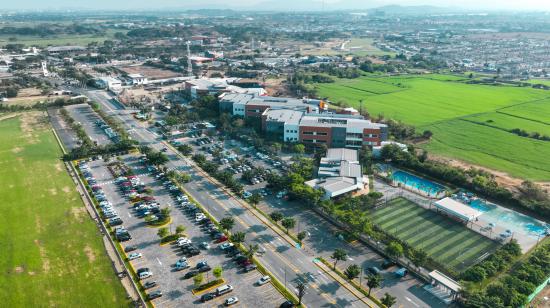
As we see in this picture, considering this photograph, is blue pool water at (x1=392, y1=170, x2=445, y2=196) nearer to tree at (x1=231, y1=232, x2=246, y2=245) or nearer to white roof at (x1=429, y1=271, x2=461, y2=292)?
white roof at (x1=429, y1=271, x2=461, y2=292)

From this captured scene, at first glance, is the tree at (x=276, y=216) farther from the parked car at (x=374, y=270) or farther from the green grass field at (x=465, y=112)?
the green grass field at (x=465, y=112)

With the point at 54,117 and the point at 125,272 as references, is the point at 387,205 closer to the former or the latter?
the point at 125,272

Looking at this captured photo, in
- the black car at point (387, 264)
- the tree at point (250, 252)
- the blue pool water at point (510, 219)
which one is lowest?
the black car at point (387, 264)

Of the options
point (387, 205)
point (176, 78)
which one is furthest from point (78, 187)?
point (176, 78)

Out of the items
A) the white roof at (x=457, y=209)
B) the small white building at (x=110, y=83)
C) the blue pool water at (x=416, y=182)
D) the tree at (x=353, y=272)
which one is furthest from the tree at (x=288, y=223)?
the small white building at (x=110, y=83)

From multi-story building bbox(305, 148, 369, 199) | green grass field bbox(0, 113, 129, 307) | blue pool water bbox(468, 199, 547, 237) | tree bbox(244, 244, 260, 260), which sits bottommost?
green grass field bbox(0, 113, 129, 307)

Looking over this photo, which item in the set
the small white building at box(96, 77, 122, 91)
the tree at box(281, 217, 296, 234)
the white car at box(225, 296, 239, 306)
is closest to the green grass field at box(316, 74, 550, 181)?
the tree at box(281, 217, 296, 234)

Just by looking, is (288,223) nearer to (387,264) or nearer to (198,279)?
(387,264)
